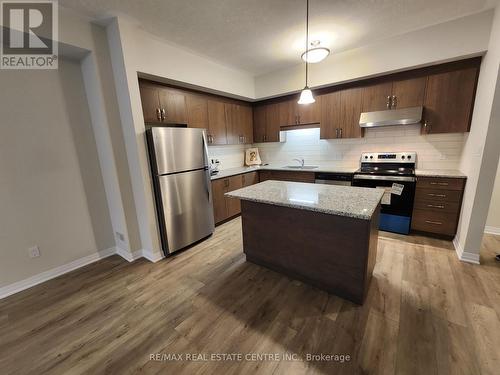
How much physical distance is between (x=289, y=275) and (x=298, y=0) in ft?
8.95

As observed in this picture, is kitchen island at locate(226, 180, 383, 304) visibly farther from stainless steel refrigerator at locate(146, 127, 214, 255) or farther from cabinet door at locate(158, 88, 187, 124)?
cabinet door at locate(158, 88, 187, 124)

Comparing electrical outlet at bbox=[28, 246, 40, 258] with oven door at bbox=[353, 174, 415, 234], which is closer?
electrical outlet at bbox=[28, 246, 40, 258]

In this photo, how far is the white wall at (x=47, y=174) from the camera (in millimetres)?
2088

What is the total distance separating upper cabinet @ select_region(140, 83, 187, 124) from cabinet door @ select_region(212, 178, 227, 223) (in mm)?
1128

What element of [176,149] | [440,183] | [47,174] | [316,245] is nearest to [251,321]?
[316,245]

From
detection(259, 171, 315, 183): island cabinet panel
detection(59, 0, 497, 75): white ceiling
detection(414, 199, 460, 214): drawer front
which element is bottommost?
detection(414, 199, 460, 214): drawer front

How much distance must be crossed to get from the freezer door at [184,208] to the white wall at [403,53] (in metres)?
2.46

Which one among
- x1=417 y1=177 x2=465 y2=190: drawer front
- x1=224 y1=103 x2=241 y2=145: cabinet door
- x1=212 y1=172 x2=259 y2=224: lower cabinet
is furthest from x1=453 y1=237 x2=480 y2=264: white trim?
x1=224 y1=103 x2=241 y2=145: cabinet door

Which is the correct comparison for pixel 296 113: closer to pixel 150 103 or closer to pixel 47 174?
pixel 150 103

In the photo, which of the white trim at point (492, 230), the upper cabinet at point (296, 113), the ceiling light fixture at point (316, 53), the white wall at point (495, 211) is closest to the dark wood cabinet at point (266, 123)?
the upper cabinet at point (296, 113)

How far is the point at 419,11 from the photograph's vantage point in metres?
2.21

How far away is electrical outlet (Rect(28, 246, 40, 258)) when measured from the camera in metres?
2.25

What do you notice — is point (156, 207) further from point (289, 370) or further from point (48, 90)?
point (289, 370)

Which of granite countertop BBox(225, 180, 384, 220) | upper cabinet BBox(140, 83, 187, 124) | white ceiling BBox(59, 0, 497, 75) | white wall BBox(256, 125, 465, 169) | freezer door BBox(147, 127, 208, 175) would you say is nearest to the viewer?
granite countertop BBox(225, 180, 384, 220)
